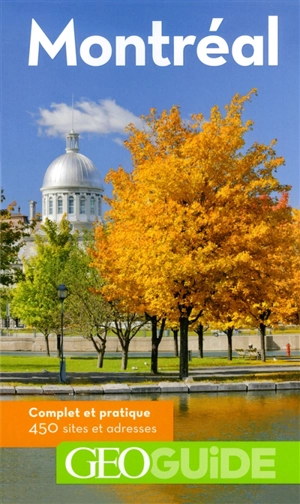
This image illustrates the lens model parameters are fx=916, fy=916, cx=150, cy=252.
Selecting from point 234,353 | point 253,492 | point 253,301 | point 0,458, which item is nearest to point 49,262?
point 234,353

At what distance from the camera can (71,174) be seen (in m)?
161

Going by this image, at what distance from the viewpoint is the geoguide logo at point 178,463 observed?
32.8ft

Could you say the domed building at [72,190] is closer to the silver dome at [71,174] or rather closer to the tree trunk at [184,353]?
the silver dome at [71,174]

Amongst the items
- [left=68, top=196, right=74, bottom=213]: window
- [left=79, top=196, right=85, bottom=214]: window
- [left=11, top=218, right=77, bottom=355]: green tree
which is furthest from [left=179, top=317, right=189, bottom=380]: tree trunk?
[left=79, top=196, right=85, bottom=214]: window

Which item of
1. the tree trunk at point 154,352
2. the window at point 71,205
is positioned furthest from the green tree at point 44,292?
the window at point 71,205

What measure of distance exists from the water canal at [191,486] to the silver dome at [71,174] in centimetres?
14058

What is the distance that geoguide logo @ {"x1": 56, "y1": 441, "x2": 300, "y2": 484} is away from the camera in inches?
394

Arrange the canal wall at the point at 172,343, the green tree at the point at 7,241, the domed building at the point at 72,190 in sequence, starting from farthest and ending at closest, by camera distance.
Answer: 1. the domed building at the point at 72,190
2. the canal wall at the point at 172,343
3. the green tree at the point at 7,241

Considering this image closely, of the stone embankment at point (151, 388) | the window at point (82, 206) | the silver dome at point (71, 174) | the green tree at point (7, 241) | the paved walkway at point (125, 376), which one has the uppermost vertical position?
the silver dome at point (71, 174)

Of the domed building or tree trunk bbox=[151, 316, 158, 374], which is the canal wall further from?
the domed building

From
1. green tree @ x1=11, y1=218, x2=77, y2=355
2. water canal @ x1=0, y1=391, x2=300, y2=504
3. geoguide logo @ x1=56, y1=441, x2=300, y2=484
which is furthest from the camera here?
green tree @ x1=11, y1=218, x2=77, y2=355

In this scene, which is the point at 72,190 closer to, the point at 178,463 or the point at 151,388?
the point at 151,388

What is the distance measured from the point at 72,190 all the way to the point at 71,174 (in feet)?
9.40

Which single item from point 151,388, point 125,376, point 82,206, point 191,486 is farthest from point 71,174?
point 191,486
